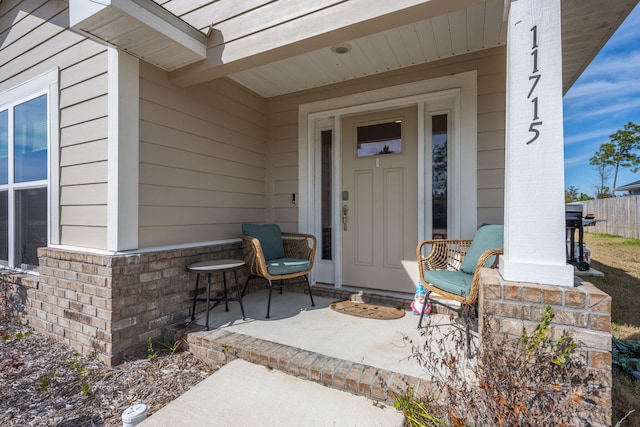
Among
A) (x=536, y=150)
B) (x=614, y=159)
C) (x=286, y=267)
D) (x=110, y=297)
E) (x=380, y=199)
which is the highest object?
(x=614, y=159)

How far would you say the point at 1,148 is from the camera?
3.46m

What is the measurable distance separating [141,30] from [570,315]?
3.11 metres

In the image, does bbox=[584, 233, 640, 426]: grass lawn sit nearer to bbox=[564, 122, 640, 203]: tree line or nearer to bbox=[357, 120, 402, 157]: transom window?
bbox=[357, 120, 402, 157]: transom window

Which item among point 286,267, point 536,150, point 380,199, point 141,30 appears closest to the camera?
point 536,150

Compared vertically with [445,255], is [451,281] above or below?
below

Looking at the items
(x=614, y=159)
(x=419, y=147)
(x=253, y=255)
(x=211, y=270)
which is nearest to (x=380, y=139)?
(x=419, y=147)

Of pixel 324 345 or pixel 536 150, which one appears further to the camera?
pixel 324 345

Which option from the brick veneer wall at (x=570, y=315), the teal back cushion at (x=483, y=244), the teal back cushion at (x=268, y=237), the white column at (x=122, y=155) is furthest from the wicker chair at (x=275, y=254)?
the brick veneer wall at (x=570, y=315)

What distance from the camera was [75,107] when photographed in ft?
8.81

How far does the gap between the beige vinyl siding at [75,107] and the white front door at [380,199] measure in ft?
7.76

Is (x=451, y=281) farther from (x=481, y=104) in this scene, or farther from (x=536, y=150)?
(x=481, y=104)

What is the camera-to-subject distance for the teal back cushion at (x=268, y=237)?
3.35 metres

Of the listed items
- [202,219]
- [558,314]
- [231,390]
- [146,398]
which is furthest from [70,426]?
[558,314]

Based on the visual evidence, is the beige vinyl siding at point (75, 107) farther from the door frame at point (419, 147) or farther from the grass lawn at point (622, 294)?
the grass lawn at point (622, 294)
